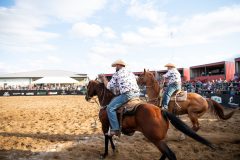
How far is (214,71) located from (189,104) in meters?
24.7

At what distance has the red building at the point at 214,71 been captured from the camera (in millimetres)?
26094

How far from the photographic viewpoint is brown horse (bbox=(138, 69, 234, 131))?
773 cm

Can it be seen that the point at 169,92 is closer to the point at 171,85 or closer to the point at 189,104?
the point at 171,85

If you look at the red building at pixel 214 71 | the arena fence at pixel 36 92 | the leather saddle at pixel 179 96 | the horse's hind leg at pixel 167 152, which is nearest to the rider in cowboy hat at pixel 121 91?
the horse's hind leg at pixel 167 152

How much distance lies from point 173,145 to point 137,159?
5.00 ft

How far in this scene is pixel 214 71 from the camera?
99.2 feet

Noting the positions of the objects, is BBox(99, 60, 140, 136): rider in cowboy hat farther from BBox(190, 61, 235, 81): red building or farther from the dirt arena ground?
BBox(190, 61, 235, 81): red building

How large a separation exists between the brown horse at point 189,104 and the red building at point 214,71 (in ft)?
64.4

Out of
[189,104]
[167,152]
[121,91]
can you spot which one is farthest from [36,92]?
[167,152]

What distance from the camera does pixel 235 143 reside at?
6.83m

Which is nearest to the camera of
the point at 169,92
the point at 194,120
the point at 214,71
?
the point at 194,120

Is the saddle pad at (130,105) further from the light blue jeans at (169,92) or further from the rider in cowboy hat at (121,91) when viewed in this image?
the light blue jeans at (169,92)

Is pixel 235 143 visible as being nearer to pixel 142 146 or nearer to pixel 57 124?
pixel 142 146

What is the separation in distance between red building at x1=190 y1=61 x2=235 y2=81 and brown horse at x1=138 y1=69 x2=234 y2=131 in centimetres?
1962
